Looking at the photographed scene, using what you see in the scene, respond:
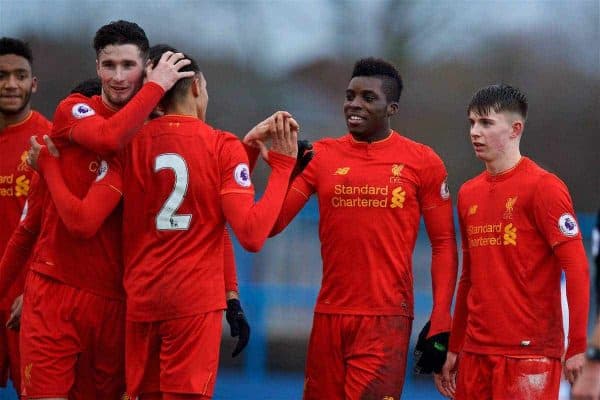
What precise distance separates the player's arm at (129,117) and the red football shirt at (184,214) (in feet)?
0.62

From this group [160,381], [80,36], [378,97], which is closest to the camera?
[160,381]

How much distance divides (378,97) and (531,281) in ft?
3.92

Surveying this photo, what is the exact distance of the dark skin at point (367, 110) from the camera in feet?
21.1

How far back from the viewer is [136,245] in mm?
5672

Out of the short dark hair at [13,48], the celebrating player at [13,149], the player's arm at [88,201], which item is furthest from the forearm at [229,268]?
the short dark hair at [13,48]

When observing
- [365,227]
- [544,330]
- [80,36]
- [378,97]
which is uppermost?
[80,36]

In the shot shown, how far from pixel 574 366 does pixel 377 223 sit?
1150 mm

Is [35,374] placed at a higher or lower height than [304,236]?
lower

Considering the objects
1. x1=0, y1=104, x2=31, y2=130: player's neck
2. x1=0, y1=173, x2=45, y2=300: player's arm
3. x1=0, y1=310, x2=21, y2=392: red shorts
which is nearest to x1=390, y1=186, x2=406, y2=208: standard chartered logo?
x1=0, y1=173, x2=45, y2=300: player's arm

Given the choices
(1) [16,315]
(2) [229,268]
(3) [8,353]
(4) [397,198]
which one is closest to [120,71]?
(2) [229,268]

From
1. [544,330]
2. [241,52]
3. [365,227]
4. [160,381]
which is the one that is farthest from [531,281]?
[241,52]

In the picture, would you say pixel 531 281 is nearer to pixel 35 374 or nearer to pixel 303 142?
pixel 303 142

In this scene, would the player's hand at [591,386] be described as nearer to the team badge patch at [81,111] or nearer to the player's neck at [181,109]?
the player's neck at [181,109]

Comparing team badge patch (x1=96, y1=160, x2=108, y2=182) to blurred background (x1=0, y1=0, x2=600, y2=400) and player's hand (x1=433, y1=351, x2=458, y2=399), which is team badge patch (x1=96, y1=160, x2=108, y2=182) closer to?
player's hand (x1=433, y1=351, x2=458, y2=399)
